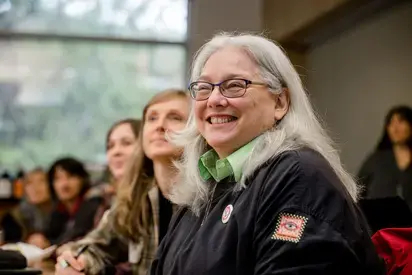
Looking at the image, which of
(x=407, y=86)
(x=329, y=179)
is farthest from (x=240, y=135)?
(x=407, y=86)

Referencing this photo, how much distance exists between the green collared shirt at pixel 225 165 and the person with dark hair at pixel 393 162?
2.36 meters

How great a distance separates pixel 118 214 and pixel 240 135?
3.90 ft

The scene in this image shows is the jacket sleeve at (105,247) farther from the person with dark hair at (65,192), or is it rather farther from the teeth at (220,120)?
the person with dark hair at (65,192)

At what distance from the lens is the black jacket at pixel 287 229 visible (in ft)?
5.32

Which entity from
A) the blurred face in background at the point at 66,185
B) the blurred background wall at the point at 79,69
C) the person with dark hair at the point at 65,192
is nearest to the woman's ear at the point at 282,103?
the person with dark hair at the point at 65,192

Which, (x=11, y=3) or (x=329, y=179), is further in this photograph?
(x=11, y=3)

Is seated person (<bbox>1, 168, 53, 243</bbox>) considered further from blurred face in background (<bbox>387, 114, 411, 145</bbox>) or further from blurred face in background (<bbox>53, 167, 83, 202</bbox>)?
blurred face in background (<bbox>387, 114, 411, 145</bbox>)

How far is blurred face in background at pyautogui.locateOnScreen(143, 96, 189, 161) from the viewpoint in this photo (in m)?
2.90

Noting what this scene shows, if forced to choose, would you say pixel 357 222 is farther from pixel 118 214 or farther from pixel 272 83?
pixel 118 214

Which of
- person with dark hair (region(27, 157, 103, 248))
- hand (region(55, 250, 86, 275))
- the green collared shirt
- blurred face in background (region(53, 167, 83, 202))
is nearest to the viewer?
the green collared shirt

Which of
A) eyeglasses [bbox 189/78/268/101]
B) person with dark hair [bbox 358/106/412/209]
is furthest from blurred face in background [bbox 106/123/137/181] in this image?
eyeglasses [bbox 189/78/268/101]

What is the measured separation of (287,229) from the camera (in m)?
1.65

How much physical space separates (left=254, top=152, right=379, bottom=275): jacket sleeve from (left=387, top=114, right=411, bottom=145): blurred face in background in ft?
9.72

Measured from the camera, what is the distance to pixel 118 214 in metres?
3.00
